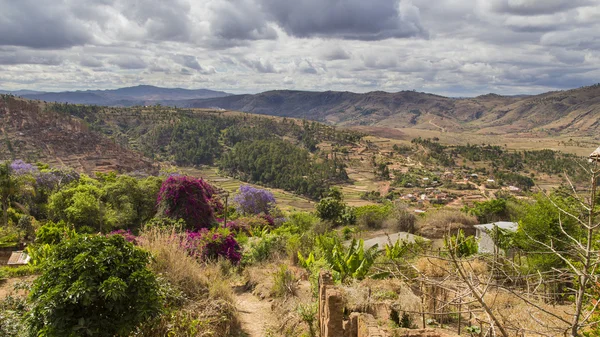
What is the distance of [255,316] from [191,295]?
5.05 ft

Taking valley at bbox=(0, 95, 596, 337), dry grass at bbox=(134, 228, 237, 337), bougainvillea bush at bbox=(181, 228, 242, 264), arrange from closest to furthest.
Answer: valley at bbox=(0, 95, 596, 337)
dry grass at bbox=(134, 228, 237, 337)
bougainvillea bush at bbox=(181, 228, 242, 264)

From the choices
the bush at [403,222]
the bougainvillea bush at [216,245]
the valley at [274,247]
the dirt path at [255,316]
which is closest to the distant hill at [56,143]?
the valley at [274,247]

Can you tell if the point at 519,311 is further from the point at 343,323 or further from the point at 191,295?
the point at 191,295

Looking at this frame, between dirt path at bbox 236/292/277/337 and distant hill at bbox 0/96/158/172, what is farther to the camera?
distant hill at bbox 0/96/158/172

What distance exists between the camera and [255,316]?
7770 mm

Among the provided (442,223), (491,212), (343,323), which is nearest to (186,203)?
(343,323)

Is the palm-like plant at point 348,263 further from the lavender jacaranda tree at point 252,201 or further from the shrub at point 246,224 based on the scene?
the lavender jacaranda tree at point 252,201

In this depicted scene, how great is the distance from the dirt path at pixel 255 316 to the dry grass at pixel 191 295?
1.40 ft

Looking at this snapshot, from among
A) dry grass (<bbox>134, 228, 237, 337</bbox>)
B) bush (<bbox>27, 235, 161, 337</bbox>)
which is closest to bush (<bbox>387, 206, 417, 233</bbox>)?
dry grass (<bbox>134, 228, 237, 337</bbox>)

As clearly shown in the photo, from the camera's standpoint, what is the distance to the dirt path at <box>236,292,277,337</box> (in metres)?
7.13

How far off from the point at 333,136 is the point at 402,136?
2331 inches

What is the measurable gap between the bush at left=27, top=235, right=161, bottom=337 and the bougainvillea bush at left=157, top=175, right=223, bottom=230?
9.49 meters

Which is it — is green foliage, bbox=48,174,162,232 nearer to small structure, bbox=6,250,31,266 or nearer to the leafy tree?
the leafy tree

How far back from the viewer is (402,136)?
147250 millimetres
